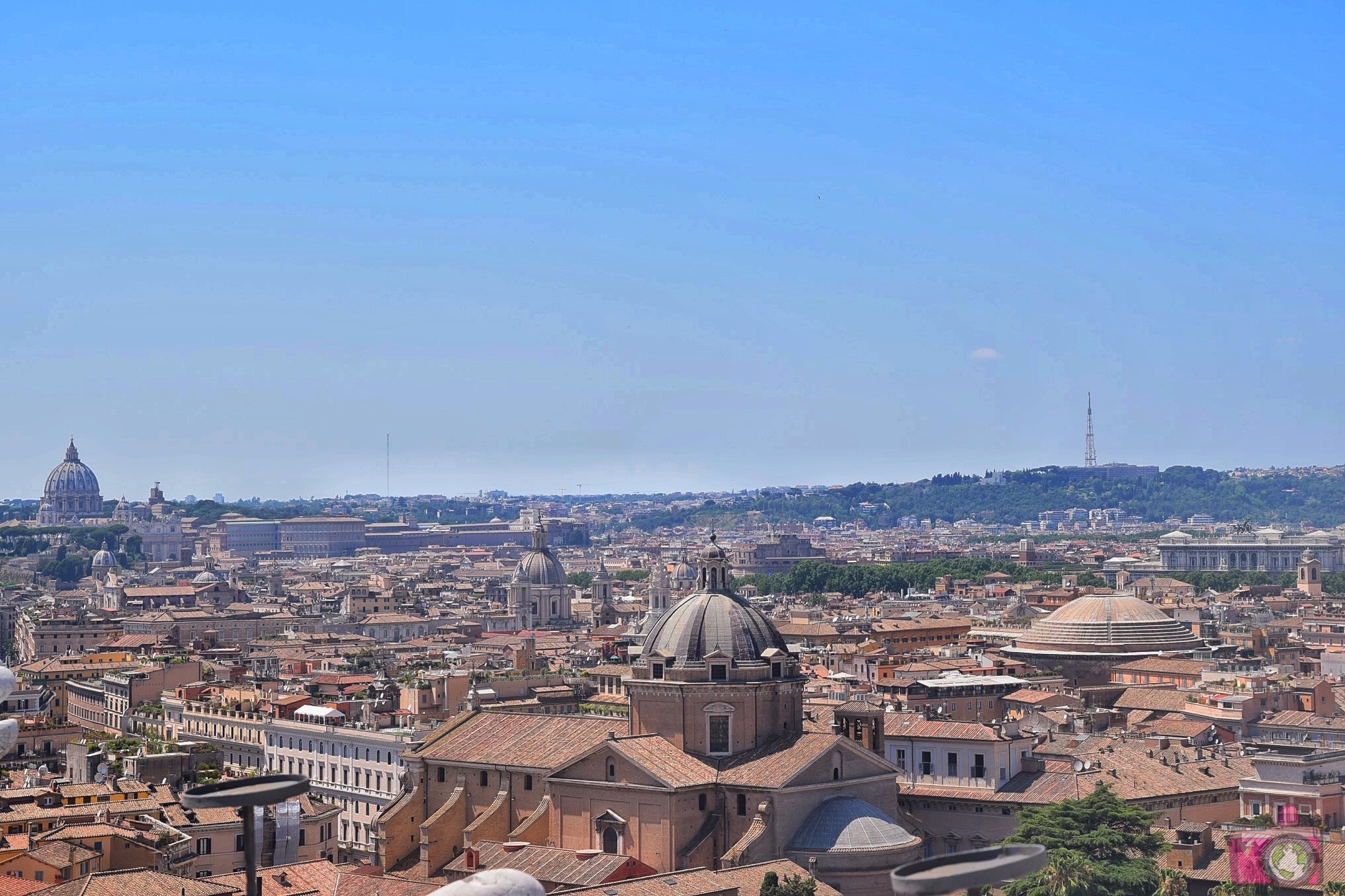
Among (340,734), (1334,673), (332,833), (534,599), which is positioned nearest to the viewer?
(332,833)

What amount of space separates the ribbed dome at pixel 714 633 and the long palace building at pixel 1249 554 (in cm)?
14454

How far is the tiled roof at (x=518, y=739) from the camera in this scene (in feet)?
135

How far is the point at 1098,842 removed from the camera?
38031 mm

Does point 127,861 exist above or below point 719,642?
below

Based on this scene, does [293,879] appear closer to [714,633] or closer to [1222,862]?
[714,633]

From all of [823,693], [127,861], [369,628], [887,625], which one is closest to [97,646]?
[369,628]

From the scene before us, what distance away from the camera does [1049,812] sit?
39500mm

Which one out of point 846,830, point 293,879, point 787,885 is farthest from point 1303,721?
point 293,879

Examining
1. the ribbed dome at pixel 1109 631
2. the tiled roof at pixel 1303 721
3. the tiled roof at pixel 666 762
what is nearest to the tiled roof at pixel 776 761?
the tiled roof at pixel 666 762

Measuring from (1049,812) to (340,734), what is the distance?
23371 mm

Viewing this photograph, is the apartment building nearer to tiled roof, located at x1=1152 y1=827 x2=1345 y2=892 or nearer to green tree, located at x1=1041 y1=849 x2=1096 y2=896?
green tree, located at x1=1041 y1=849 x2=1096 y2=896

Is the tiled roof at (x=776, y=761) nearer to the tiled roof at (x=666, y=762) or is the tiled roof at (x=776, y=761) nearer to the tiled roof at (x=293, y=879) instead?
the tiled roof at (x=666, y=762)

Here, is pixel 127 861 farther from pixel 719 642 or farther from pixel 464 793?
pixel 719 642

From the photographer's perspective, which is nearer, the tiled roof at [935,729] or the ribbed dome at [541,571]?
the tiled roof at [935,729]
